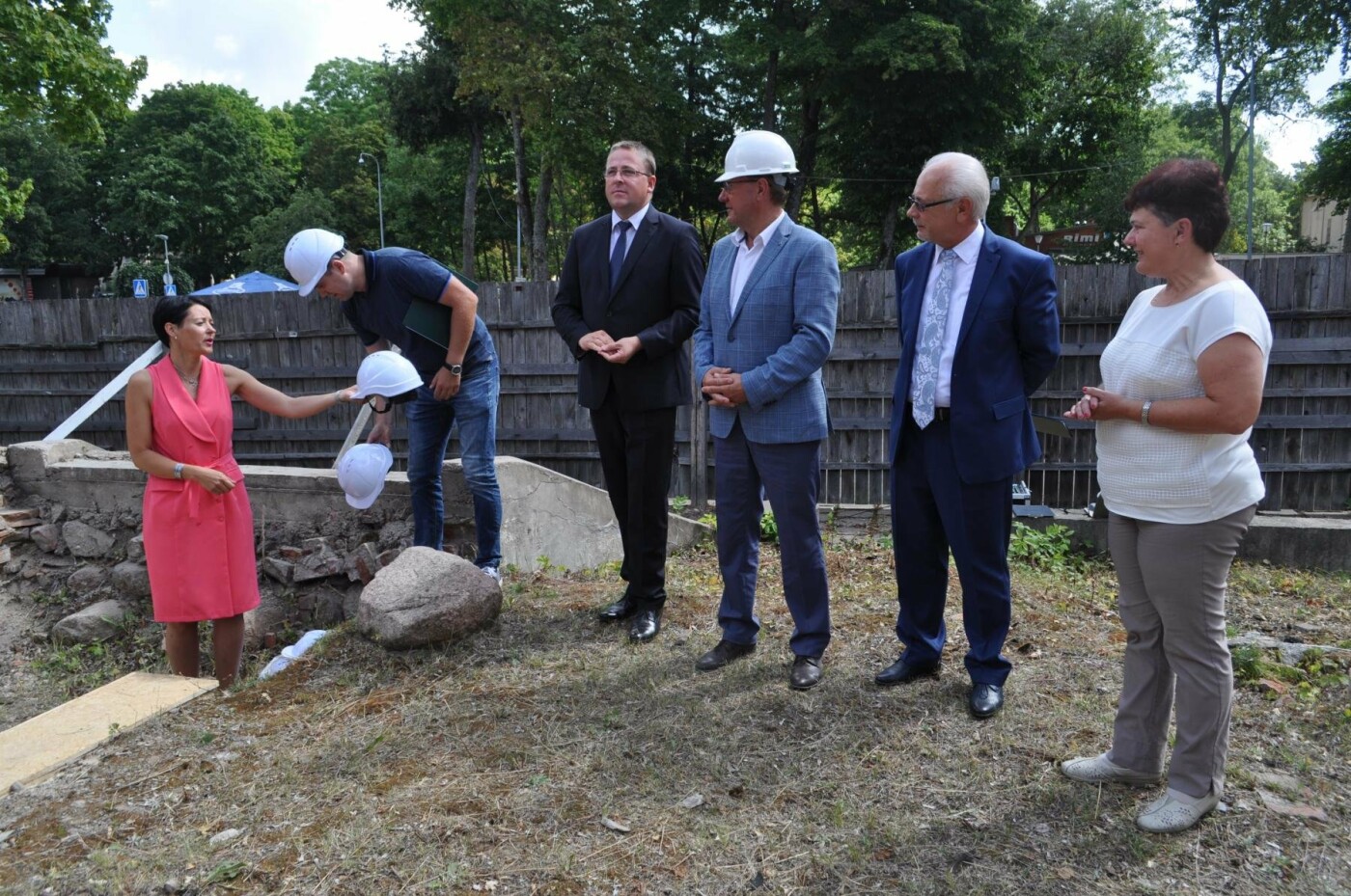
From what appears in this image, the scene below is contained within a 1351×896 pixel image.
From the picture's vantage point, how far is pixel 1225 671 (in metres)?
2.56

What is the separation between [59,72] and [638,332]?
14.6 m

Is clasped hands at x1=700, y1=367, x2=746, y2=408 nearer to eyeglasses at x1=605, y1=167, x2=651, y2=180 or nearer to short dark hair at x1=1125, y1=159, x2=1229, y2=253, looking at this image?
eyeglasses at x1=605, y1=167, x2=651, y2=180

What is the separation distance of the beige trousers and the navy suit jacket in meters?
1.25

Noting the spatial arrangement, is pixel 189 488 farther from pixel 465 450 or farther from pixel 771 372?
pixel 771 372

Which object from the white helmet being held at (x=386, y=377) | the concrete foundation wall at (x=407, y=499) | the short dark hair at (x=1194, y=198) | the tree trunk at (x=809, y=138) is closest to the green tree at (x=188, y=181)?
the tree trunk at (x=809, y=138)

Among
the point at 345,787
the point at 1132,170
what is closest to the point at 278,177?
the point at 1132,170

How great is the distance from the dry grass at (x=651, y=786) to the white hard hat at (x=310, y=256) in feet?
5.69

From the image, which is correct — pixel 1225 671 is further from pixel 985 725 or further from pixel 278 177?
pixel 278 177

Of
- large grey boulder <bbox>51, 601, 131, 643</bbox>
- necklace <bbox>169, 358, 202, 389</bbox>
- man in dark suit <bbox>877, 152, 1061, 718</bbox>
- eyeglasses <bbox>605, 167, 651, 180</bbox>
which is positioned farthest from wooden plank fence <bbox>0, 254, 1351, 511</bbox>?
man in dark suit <bbox>877, 152, 1061, 718</bbox>

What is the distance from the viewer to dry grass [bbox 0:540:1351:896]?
8.27ft

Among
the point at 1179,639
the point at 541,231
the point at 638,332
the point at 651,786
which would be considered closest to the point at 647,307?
the point at 638,332

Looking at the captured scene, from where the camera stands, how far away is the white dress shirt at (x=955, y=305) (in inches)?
130

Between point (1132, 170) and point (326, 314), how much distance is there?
29724 mm

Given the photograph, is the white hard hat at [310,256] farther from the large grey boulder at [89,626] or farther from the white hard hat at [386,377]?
the large grey boulder at [89,626]
